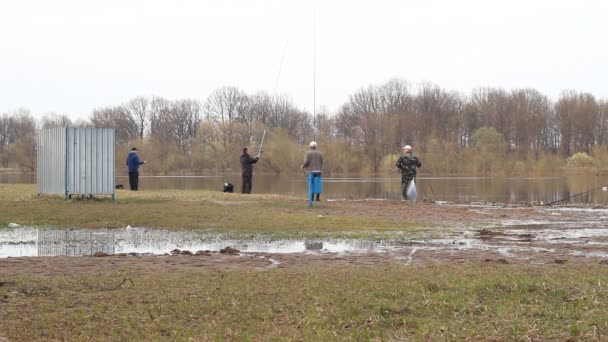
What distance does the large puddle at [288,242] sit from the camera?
11.2 metres

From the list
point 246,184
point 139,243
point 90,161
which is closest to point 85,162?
point 90,161

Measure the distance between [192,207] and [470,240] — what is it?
9.07 m

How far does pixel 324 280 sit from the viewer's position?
26.1 feet

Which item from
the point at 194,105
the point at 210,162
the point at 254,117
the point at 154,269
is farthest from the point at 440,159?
the point at 154,269

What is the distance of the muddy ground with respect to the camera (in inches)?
369

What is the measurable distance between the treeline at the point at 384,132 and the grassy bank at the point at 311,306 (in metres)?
66.8

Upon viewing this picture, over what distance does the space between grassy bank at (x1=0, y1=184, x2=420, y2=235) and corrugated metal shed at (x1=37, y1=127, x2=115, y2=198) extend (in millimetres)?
412

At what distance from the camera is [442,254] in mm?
10828

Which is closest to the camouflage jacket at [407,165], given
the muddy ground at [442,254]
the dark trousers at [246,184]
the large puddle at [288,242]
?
the muddy ground at [442,254]

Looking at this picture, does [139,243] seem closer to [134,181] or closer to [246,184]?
[246,184]

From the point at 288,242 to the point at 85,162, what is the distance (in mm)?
10890

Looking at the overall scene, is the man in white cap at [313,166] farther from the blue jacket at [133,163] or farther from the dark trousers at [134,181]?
the blue jacket at [133,163]

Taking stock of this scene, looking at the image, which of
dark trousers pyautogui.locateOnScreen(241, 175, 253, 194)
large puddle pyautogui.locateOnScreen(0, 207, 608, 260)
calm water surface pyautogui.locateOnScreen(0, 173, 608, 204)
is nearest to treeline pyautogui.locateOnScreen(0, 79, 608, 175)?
calm water surface pyautogui.locateOnScreen(0, 173, 608, 204)

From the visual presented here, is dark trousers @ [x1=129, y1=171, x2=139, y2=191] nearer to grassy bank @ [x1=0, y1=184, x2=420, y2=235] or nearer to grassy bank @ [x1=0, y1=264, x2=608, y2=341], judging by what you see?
grassy bank @ [x1=0, y1=184, x2=420, y2=235]
